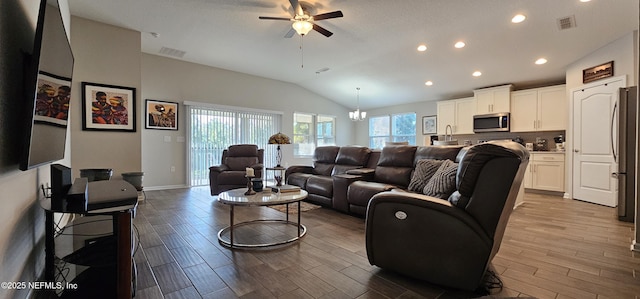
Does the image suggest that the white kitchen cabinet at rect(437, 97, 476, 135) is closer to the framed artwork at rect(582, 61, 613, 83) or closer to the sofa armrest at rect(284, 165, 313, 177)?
the framed artwork at rect(582, 61, 613, 83)

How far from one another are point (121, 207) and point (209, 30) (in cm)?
361

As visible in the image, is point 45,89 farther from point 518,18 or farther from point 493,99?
point 493,99

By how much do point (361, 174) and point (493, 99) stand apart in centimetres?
428

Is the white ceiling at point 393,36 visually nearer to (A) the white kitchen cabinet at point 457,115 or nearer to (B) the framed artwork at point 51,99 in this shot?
(A) the white kitchen cabinet at point 457,115

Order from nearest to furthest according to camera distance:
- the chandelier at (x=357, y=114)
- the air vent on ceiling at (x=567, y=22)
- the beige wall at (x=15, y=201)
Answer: the beige wall at (x=15, y=201) → the air vent on ceiling at (x=567, y=22) → the chandelier at (x=357, y=114)

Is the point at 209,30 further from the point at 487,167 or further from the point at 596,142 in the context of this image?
the point at 596,142

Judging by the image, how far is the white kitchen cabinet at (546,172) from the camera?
505cm

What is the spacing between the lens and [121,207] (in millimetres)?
1437

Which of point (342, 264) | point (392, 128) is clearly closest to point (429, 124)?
point (392, 128)

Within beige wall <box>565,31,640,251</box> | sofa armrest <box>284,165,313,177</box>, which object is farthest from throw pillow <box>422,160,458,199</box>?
beige wall <box>565,31,640,251</box>

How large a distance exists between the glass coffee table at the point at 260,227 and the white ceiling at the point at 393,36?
2.49 m

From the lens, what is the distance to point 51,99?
1.51m

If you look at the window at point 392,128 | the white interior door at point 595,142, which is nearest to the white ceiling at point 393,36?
the white interior door at point 595,142

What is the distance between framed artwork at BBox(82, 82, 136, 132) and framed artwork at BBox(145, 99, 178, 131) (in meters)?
1.20
